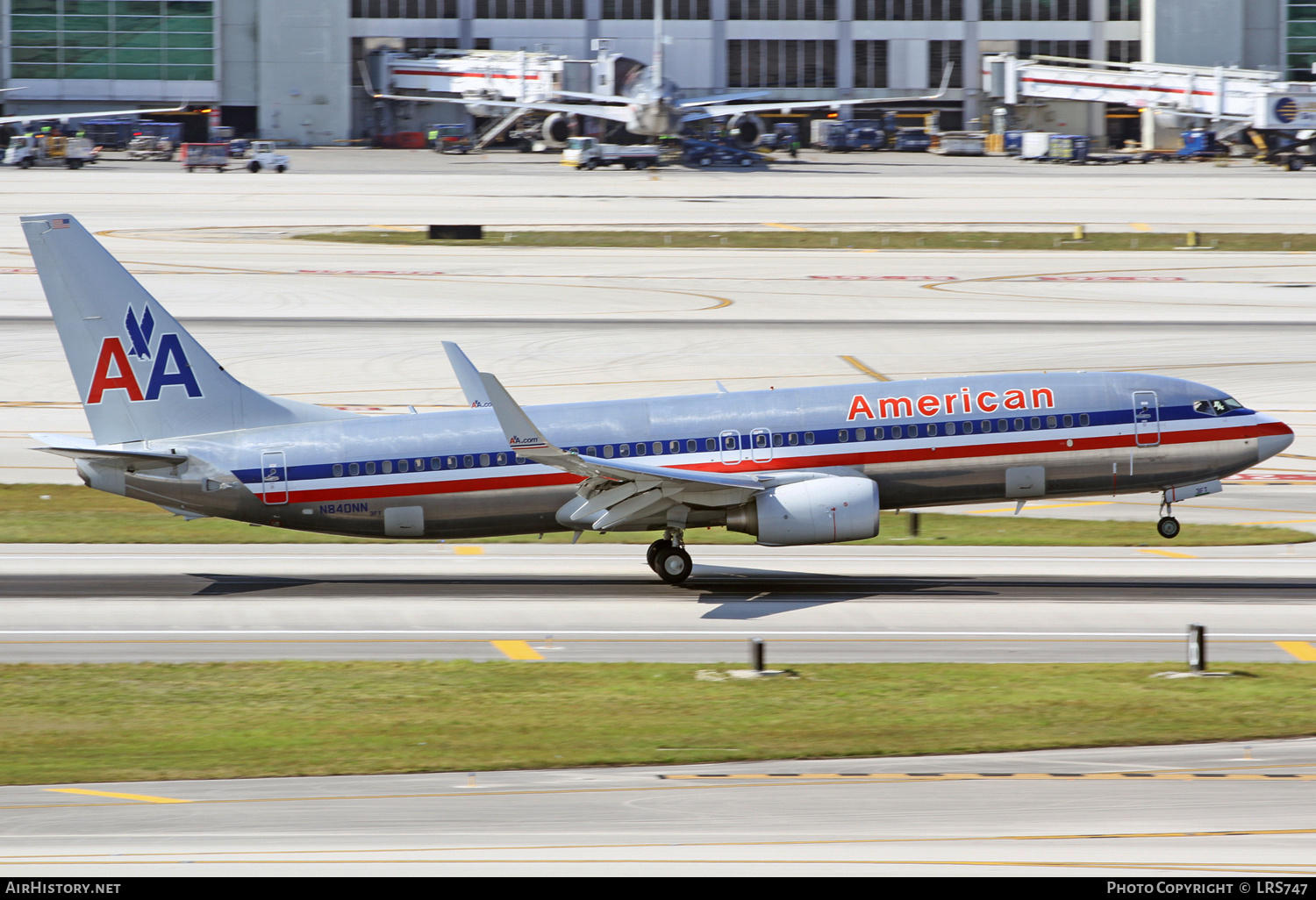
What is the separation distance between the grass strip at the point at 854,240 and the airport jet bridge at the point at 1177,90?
61.2 metres

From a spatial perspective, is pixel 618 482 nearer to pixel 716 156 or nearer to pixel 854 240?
pixel 854 240

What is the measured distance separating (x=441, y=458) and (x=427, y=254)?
6456 cm

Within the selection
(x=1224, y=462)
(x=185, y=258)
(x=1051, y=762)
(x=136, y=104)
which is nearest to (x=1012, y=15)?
(x=136, y=104)

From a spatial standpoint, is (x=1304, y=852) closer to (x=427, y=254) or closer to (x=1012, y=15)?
(x=427, y=254)

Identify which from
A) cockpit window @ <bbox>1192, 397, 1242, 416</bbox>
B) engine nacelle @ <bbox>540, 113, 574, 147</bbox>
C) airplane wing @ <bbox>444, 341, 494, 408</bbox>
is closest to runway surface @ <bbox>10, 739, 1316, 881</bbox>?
cockpit window @ <bbox>1192, 397, 1242, 416</bbox>

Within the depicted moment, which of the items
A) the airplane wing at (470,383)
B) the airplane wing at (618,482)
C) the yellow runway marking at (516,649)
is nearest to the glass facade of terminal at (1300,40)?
the airplane wing at (470,383)

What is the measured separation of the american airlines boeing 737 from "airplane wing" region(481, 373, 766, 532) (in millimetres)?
86

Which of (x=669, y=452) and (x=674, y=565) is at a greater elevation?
(x=669, y=452)

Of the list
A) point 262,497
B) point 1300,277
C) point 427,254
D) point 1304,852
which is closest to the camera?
point 1304,852

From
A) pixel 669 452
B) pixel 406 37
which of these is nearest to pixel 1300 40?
pixel 406 37

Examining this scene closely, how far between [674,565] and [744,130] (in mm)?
145321

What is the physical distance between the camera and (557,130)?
180125 mm

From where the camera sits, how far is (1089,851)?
18.3m

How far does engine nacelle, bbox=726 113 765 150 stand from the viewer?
17450 cm
